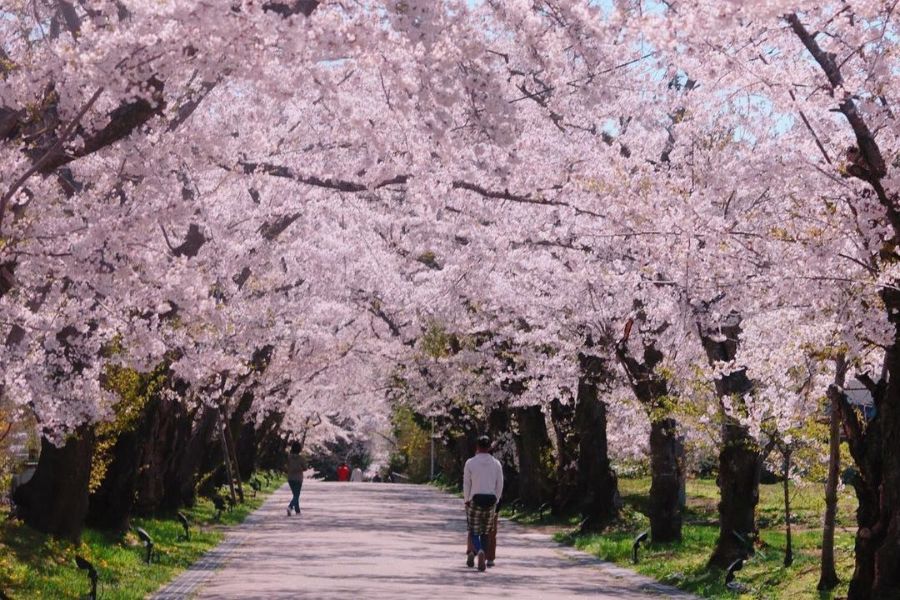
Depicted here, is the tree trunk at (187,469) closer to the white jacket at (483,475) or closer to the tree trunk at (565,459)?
the tree trunk at (565,459)

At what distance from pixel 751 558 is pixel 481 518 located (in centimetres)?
393

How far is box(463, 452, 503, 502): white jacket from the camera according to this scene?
62.4ft

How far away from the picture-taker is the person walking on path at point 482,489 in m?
19.0

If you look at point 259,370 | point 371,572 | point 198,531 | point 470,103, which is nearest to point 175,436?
point 198,531

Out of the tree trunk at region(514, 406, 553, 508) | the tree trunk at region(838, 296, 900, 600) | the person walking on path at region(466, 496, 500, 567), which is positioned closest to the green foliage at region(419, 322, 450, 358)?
the tree trunk at region(514, 406, 553, 508)

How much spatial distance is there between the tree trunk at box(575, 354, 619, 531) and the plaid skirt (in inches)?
359

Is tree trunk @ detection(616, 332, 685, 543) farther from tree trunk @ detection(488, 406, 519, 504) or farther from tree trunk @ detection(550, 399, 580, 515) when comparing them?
tree trunk @ detection(488, 406, 519, 504)

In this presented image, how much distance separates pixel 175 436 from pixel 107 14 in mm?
17038

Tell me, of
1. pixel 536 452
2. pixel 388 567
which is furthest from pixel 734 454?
pixel 536 452

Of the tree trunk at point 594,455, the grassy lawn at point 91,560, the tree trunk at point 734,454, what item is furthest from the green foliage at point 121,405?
the tree trunk at point 594,455

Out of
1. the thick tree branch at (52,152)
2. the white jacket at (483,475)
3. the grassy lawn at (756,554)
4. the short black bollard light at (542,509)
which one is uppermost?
the thick tree branch at (52,152)

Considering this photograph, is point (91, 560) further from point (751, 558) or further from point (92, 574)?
point (751, 558)

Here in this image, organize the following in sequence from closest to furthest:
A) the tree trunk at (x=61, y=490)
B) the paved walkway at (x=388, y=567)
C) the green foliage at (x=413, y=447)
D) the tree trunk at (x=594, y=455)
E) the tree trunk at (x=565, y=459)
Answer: the paved walkway at (x=388, y=567)
the tree trunk at (x=61, y=490)
the tree trunk at (x=594, y=455)
the tree trunk at (x=565, y=459)
the green foliage at (x=413, y=447)

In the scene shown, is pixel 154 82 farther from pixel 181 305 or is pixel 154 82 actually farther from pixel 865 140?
pixel 181 305
